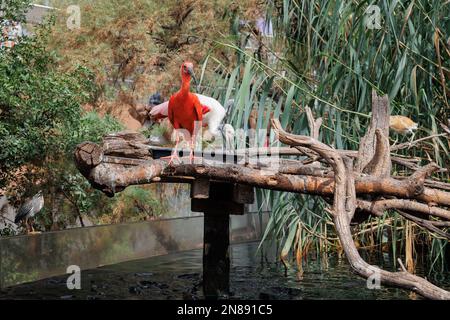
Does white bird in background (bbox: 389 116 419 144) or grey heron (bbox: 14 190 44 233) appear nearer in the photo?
white bird in background (bbox: 389 116 419 144)

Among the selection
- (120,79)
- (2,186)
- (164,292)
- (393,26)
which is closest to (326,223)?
(164,292)

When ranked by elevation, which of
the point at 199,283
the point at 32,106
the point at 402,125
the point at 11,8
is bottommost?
the point at 199,283

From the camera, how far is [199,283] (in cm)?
801

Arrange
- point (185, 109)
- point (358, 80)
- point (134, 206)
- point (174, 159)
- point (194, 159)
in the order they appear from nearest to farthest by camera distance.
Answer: point (174, 159) < point (194, 159) < point (185, 109) < point (358, 80) < point (134, 206)

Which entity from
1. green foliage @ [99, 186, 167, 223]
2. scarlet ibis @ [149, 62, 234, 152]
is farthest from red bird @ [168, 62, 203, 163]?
green foliage @ [99, 186, 167, 223]

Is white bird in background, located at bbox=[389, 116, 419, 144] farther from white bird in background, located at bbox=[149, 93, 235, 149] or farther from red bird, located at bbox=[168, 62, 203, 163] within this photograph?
red bird, located at bbox=[168, 62, 203, 163]

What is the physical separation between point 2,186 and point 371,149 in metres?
4.92

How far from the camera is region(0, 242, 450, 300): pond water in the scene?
720 cm

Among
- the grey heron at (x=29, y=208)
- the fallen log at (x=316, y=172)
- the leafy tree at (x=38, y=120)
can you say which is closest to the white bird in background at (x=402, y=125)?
the fallen log at (x=316, y=172)

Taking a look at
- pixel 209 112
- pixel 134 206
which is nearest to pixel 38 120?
pixel 209 112

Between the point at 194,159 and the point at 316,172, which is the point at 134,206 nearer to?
the point at 194,159

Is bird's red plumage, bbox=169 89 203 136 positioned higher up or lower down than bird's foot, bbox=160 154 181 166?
higher up

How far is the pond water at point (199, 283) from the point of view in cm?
720

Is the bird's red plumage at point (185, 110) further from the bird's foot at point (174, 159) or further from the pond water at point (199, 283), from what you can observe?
the pond water at point (199, 283)
